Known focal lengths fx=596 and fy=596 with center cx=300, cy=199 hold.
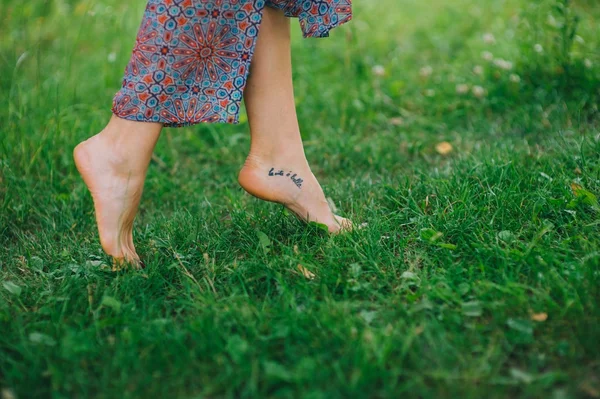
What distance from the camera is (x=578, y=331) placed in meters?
1.34

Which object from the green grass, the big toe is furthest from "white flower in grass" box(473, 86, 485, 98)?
the big toe

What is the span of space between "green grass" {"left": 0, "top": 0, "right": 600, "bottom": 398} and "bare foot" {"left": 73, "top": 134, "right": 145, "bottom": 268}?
11 cm

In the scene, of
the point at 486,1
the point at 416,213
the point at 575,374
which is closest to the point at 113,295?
the point at 416,213

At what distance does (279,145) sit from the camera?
188 centimetres

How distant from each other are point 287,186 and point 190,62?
0.50m

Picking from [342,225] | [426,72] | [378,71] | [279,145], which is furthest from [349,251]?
[426,72]

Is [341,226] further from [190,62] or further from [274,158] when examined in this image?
[190,62]

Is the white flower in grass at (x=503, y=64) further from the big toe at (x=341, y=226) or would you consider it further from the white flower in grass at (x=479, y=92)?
the big toe at (x=341, y=226)

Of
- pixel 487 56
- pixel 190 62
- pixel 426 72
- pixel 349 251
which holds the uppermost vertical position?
pixel 190 62

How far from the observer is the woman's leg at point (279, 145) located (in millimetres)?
1818

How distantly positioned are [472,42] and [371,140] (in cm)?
121

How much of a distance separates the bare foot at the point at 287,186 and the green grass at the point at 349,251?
0.07m

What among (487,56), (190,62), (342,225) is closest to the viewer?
(190,62)

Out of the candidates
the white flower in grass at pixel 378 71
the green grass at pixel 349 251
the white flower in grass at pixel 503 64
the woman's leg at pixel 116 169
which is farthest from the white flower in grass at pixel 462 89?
the woman's leg at pixel 116 169
